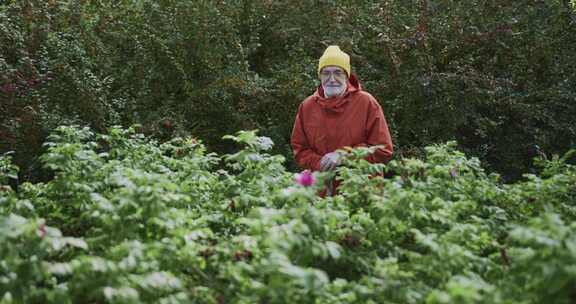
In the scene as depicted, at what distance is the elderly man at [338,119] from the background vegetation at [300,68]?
1.75 m

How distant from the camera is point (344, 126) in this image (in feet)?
16.4

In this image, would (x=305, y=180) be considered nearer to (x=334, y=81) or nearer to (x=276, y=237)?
(x=276, y=237)

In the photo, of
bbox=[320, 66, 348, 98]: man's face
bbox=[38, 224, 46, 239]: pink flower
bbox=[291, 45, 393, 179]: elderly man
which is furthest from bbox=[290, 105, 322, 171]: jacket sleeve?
bbox=[38, 224, 46, 239]: pink flower

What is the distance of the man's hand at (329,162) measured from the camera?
461cm

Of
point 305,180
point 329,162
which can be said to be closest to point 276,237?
point 305,180

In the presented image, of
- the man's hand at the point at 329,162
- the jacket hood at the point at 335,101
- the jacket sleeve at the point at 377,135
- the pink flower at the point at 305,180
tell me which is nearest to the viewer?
the pink flower at the point at 305,180

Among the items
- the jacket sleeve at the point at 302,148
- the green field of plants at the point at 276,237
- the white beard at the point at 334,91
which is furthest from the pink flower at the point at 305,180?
the white beard at the point at 334,91

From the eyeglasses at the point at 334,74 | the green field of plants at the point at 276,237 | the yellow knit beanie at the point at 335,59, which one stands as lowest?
the green field of plants at the point at 276,237

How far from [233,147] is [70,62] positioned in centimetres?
190

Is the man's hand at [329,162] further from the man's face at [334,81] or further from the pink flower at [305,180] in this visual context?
the pink flower at [305,180]

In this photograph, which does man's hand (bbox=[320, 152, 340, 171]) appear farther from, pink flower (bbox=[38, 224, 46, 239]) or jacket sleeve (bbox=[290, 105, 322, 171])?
pink flower (bbox=[38, 224, 46, 239])

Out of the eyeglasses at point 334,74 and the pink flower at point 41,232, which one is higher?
the eyeglasses at point 334,74

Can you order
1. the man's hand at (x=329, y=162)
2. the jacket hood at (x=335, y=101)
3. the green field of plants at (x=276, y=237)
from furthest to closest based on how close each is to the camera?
the jacket hood at (x=335, y=101) < the man's hand at (x=329, y=162) < the green field of plants at (x=276, y=237)

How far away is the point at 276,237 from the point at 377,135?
7.36 feet
